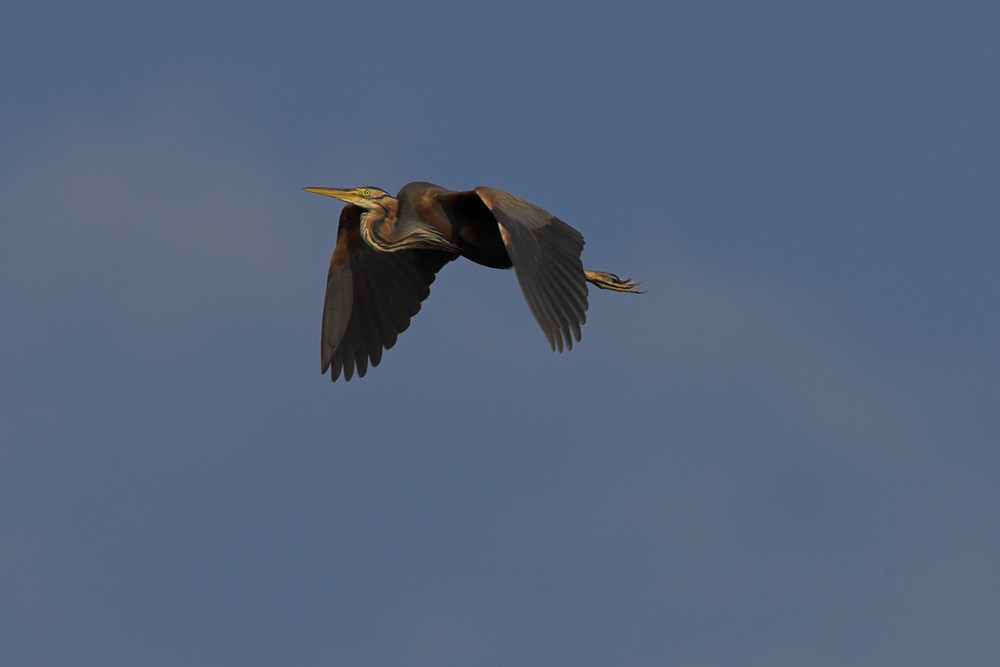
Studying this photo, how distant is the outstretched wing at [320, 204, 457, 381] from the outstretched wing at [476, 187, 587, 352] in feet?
7.23

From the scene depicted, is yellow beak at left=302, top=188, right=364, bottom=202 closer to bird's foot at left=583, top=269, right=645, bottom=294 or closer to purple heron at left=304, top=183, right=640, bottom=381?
purple heron at left=304, top=183, right=640, bottom=381

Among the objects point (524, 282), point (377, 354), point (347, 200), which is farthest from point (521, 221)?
point (377, 354)

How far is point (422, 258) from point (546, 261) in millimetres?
2823

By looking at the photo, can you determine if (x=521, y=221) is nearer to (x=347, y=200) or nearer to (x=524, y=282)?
(x=524, y=282)

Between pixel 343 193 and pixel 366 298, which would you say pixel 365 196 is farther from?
pixel 366 298

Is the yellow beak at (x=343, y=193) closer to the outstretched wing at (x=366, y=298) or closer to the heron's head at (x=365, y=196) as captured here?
the heron's head at (x=365, y=196)

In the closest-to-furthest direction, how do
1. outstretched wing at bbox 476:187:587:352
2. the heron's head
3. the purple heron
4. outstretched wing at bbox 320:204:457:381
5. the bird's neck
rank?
outstretched wing at bbox 476:187:587:352 → the purple heron → the bird's neck → the heron's head → outstretched wing at bbox 320:204:457:381

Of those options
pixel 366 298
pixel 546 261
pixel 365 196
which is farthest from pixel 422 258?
pixel 546 261

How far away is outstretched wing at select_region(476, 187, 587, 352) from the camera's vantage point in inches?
524

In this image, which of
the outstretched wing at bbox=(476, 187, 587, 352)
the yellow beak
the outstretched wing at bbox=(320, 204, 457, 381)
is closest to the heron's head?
the yellow beak

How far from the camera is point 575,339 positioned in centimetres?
1341

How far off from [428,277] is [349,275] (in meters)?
0.76

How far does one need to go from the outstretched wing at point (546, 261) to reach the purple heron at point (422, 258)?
11mm

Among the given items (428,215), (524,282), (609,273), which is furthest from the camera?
(609,273)
